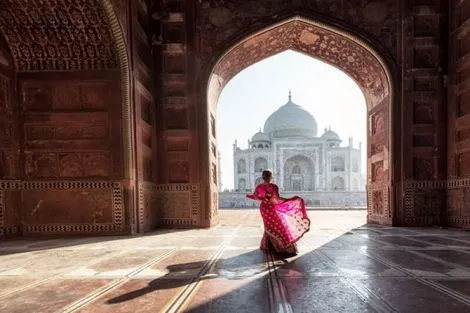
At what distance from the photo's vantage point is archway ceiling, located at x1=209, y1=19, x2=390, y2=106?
7.00 m

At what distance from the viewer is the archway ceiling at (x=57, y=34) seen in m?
4.84

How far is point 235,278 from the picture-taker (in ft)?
8.18

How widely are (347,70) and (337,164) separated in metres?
26.5

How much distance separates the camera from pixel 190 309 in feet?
6.18

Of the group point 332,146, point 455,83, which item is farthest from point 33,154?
point 332,146

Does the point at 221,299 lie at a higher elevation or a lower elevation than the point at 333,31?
lower

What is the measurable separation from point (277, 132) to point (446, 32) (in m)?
26.9

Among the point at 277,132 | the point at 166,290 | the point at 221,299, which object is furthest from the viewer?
the point at 277,132

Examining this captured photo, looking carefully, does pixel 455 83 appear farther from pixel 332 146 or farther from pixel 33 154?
pixel 332 146

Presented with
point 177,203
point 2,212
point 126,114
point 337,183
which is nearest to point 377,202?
point 177,203

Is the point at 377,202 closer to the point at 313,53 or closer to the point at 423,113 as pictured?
the point at 423,113

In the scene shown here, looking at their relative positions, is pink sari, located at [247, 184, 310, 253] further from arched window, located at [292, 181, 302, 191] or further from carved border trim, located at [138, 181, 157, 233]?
arched window, located at [292, 181, 302, 191]

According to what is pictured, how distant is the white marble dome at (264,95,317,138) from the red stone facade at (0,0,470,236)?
25.0m

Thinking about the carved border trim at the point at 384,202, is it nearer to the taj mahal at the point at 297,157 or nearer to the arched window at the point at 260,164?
the taj mahal at the point at 297,157
